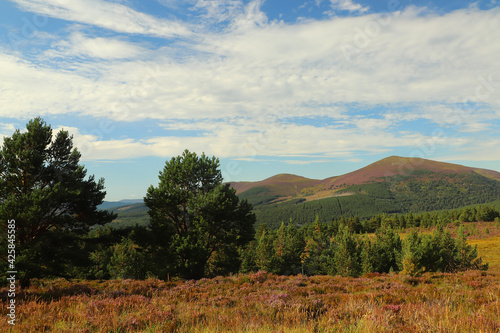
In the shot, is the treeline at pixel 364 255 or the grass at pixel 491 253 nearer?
the treeline at pixel 364 255

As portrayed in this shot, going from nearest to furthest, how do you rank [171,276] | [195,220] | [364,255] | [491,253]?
[195,220] → [171,276] → [364,255] → [491,253]

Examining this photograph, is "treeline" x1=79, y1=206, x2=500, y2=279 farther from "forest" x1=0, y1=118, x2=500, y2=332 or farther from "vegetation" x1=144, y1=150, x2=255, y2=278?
"forest" x1=0, y1=118, x2=500, y2=332

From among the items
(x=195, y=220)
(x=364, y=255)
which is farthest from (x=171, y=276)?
(x=364, y=255)

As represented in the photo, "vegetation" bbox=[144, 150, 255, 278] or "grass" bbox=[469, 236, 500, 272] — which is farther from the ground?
"vegetation" bbox=[144, 150, 255, 278]

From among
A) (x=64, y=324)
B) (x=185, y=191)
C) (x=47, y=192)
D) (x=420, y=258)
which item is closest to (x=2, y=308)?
(x=64, y=324)

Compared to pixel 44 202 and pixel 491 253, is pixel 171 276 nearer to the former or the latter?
pixel 44 202

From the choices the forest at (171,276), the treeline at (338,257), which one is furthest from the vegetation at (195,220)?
the treeline at (338,257)

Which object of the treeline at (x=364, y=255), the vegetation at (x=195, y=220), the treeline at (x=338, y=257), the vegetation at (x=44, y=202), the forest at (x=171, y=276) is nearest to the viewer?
the forest at (x=171, y=276)

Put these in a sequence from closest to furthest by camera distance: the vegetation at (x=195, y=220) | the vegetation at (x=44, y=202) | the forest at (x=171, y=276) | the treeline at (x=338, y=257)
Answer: the forest at (x=171, y=276)
the vegetation at (x=44, y=202)
the vegetation at (x=195, y=220)
the treeline at (x=338, y=257)

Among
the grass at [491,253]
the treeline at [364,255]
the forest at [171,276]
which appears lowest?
the grass at [491,253]

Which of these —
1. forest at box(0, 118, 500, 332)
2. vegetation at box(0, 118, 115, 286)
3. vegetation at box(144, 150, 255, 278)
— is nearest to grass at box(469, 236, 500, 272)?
forest at box(0, 118, 500, 332)

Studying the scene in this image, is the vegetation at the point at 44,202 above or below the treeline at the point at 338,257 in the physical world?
above

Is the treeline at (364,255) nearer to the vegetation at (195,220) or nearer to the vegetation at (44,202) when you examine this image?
the vegetation at (195,220)

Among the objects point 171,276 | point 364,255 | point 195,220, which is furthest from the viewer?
point 364,255
